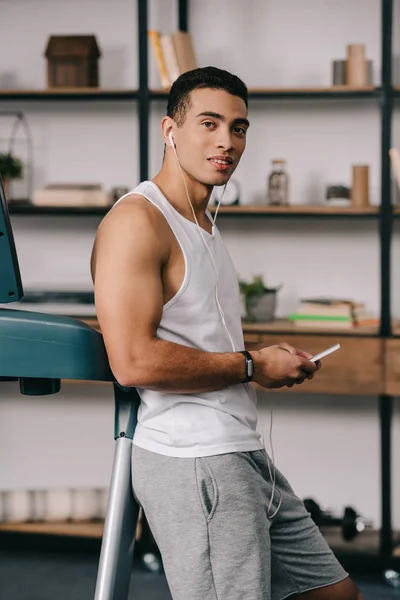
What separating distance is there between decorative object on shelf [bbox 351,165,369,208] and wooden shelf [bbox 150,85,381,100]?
0.28 m

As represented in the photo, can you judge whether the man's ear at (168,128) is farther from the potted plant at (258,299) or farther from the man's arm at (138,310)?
the potted plant at (258,299)

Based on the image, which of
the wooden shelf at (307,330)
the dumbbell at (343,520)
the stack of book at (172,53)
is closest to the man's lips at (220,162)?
the wooden shelf at (307,330)

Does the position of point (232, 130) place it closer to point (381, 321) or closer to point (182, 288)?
point (182, 288)

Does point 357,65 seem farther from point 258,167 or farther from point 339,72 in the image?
point 258,167

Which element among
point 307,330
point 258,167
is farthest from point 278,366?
point 258,167

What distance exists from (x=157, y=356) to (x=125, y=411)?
0.62ft

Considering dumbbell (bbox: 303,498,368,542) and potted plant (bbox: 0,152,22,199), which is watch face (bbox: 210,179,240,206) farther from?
dumbbell (bbox: 303,498,368,542)

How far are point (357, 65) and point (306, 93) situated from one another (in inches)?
8.6

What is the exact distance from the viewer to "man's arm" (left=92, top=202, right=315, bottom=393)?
1.48 m

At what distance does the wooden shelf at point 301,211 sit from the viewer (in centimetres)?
339

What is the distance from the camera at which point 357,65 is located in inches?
134

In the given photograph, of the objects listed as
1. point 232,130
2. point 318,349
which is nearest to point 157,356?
point 232,130

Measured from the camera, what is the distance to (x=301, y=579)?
1.76 m

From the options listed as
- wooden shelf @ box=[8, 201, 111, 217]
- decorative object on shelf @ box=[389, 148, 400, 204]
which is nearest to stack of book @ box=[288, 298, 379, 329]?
decorative object on shelf @ box=[389, 148, 400, 204]
